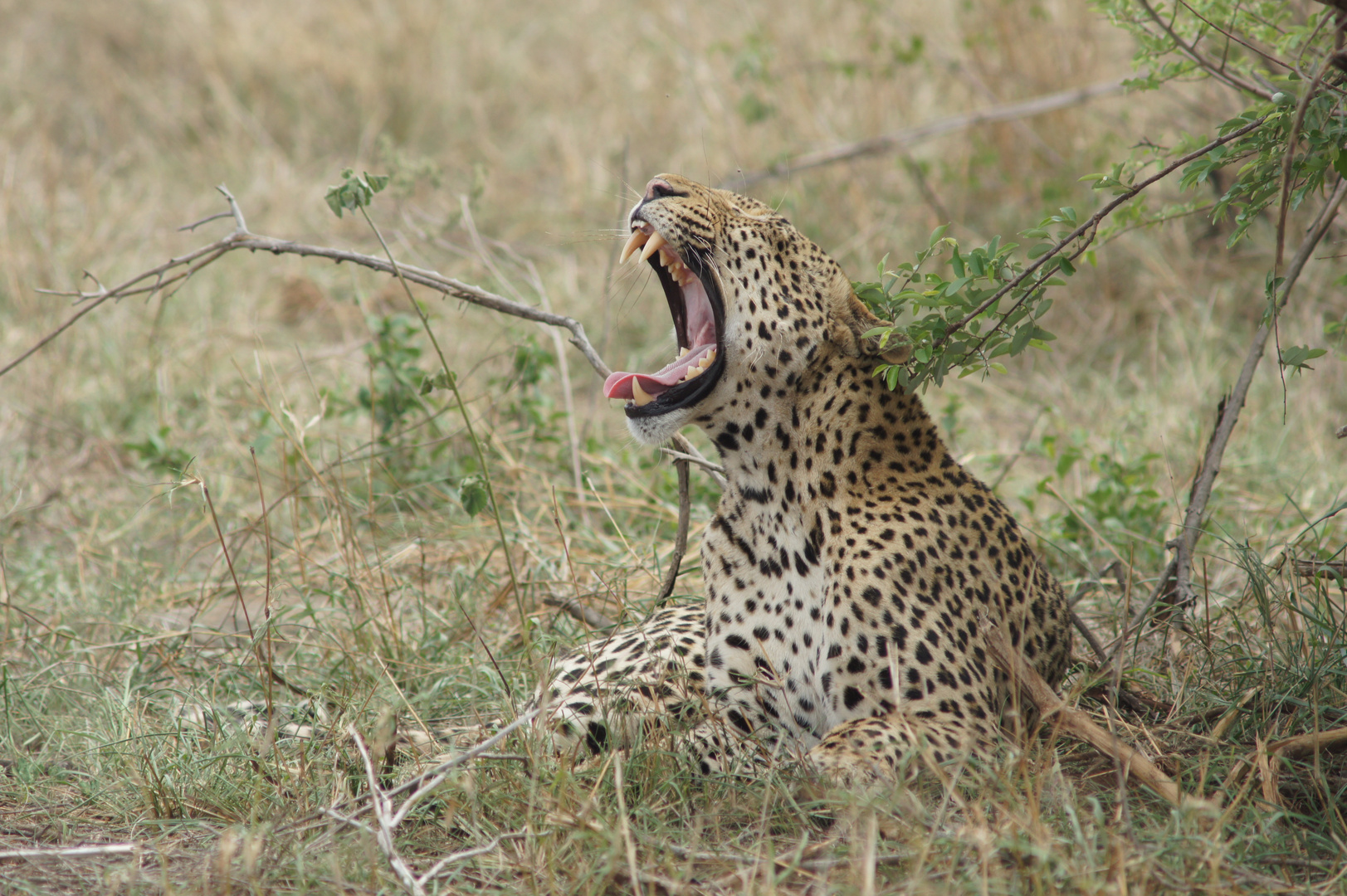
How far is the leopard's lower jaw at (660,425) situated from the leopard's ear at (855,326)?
1.53ft

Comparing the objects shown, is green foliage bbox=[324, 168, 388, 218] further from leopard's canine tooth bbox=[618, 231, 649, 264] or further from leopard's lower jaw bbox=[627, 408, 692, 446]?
leopard's lower jaw bbox=[627, 408, 692, 446]

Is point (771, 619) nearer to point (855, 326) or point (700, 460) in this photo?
point (700, 460)

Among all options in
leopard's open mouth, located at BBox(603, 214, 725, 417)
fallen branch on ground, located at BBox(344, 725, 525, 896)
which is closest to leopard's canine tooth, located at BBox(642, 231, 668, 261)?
leopard's open mouth, located at BBox(603, 214, 725, 417)

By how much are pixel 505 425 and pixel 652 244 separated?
248cm

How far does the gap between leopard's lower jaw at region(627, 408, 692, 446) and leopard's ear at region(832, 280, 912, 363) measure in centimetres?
47

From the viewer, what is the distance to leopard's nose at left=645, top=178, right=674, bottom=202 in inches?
146

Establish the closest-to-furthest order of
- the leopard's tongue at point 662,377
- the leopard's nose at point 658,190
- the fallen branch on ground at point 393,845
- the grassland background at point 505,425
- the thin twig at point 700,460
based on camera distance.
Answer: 1. the fallen branch on ground at point 393,845
2. the grassland background at point 505,425
3. the leopard's tongue at point 662,377
4. the leopard's nose at point 658,190
5. the thin twig at point 700,460

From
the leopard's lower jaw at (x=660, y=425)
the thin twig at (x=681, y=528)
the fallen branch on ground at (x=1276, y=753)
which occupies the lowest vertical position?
the fallen branch on ground at (x=1276, y=753)

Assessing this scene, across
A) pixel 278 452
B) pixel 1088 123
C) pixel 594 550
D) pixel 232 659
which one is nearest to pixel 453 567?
pixel 594 550

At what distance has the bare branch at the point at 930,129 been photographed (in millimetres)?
7551

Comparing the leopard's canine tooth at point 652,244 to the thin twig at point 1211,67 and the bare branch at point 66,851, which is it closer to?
the thin twig at point 1211,67

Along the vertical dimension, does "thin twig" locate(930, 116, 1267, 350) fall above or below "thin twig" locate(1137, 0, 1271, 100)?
below

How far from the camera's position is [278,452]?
586 cm

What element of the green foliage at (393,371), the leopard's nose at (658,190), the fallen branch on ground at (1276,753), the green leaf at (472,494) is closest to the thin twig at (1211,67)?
the leopard's nose at (658,190)
